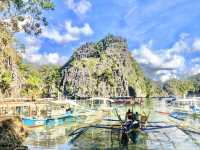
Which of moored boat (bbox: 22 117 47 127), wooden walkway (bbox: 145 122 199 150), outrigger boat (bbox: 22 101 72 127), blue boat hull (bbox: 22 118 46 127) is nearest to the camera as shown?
wooden walkway (bbox: 145 122 199 150)

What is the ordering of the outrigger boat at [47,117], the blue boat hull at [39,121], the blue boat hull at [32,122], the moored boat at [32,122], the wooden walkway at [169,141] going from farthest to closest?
the outrigger boat at [47,117], the blue boat hull at [39,121], the blue boat hull at [32,122], the moored boat at [32,122], the wooden walkway at [169,141]

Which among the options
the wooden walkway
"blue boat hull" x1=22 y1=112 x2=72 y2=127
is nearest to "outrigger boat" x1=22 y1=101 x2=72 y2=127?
"blue boat hull" x1=22 y1=112 x2=72 y2=127

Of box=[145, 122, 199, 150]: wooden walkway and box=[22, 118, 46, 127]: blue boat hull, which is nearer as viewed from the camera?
box=[145, 122, 199, 150]: wooden walkway

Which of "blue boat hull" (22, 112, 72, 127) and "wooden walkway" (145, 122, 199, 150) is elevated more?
"blue boat hull" (22, 112, 72, 127)

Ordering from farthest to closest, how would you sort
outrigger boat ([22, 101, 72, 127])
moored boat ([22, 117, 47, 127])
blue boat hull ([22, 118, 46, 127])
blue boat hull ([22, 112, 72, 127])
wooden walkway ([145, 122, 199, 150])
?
outrigger boat ([22, 101, 72, 127]), blue boat hull ([22, 112, 72, 127]), blue boat hull ([22, 118, 46, 127]), moored boat ([22, 117, 47, 127]), wooden walkway ([145, 122, 199, 150])

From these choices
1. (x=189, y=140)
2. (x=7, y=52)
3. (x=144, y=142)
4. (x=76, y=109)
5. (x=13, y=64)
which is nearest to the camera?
(x=144, y=142)

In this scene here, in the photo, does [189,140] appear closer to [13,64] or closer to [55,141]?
[55,141]

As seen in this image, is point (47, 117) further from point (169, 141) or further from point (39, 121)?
point (169, 141)

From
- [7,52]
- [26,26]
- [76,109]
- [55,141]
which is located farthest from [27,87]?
[26,26]

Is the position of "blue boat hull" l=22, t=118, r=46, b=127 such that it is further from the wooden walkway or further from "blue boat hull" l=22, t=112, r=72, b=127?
the wooden walkway

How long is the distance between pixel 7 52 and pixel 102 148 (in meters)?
24.1

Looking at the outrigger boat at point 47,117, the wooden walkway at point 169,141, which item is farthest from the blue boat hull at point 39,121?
the wooden walkway at point 169,141

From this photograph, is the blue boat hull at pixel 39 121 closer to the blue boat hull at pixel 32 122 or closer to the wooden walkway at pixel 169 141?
the blue boat hull at pixel 32 122

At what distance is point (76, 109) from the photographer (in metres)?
78.4
